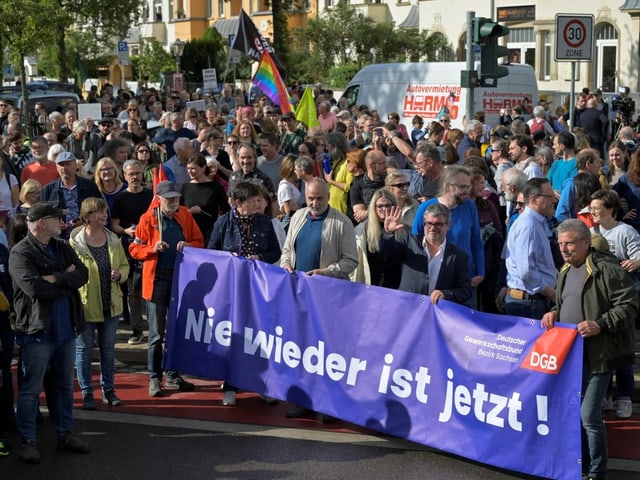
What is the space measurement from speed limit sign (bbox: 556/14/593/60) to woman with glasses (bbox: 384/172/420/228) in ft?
18.7

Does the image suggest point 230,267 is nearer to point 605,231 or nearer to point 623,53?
point 605,231

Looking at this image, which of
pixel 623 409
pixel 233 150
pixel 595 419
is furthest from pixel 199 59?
pixel 595 419

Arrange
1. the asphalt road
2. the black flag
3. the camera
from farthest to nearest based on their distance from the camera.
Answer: the camera
the black flag
the asphalt road

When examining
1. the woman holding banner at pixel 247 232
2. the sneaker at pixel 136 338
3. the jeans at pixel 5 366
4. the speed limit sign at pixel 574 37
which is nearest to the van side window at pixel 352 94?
the speed limit sign at pixel 574 37

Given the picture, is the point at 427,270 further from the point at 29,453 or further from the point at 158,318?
the point at 29,453

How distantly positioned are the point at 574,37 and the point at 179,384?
766cm

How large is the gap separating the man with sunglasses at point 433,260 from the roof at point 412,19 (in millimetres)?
48903

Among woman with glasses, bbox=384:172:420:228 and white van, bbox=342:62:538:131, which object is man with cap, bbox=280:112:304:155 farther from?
white van, bbox=342:62:538:131

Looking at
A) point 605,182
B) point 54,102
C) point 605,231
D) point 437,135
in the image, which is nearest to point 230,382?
point 605,231

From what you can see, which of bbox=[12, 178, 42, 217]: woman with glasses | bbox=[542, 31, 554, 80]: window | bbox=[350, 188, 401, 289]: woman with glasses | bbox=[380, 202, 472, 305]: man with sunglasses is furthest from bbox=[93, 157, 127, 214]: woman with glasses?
bbox=[542, 31, 554, 80]: window

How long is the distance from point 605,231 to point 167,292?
3.71 m

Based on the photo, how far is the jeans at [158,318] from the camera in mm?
9508

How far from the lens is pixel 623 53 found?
155 feet

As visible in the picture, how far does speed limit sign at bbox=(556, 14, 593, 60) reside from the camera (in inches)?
562
